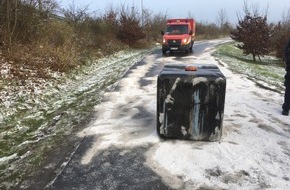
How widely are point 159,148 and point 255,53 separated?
886 inches

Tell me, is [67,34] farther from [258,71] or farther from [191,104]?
[191,104]

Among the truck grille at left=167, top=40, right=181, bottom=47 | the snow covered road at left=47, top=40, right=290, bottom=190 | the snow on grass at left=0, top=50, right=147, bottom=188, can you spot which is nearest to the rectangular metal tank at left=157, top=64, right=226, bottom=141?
the snow covered road at left=47, top=40, right=290, bottom=190

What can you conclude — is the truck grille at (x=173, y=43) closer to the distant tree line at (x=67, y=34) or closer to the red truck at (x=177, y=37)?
the red truck at (x=177, y=37)

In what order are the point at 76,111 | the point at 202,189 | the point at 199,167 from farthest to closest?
the point at 76,111
the point at 199,167
the point at 202,189

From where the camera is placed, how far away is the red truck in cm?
2194

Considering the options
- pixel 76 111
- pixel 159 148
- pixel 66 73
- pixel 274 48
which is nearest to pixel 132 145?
pixel 159 148

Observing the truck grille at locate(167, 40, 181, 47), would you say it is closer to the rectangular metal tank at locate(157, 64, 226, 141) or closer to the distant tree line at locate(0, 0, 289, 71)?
the distant tree line at locate(0, 0, 289, 71)

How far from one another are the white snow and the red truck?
13.3 m

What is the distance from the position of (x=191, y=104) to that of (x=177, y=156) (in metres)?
0.93

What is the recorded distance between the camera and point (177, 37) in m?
22.1

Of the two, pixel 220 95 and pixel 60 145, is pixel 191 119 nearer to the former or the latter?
pixel 220 95

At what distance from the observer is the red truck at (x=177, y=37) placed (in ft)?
72.0

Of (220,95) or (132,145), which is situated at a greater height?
(220,95)

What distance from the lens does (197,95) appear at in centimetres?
559
